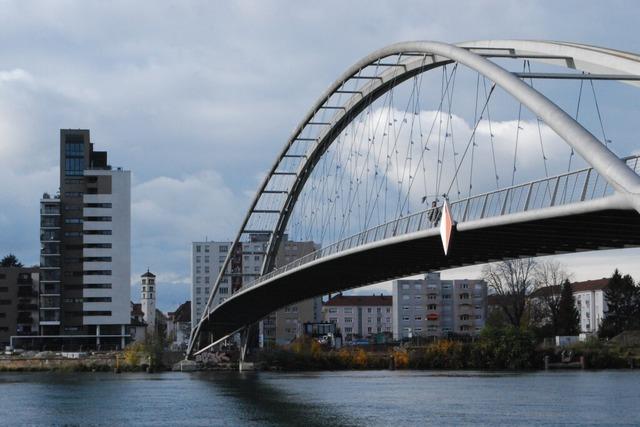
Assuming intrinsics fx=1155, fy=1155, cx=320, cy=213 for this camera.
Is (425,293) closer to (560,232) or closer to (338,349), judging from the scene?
(338,349)

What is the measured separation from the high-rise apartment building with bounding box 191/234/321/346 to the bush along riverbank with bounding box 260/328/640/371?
2586 cm

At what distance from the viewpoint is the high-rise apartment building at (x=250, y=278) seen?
5463 inches

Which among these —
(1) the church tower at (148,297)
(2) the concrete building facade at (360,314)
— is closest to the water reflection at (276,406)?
(2) the concrete building facade at (360,314)

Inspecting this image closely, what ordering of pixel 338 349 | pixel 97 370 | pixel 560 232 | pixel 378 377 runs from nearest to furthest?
pixel 560 232
pixel 378 377
pixel 97 370
pixel 338 349

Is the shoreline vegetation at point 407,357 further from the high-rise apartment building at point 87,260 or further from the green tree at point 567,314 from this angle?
the green tree at point 567,314

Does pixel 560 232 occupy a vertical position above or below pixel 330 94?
below

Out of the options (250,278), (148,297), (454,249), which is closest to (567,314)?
(250,278)

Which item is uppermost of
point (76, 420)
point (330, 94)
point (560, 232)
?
point (330, 94)

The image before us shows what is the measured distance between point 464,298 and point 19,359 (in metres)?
61.4

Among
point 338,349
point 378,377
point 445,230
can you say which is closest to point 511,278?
point 338,349

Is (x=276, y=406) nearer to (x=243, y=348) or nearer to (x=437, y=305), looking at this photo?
(x=243, y=348)

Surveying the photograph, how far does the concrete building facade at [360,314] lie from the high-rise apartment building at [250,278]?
122 inches

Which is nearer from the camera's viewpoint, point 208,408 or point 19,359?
point 208,408

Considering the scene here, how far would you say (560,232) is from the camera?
100 feet
